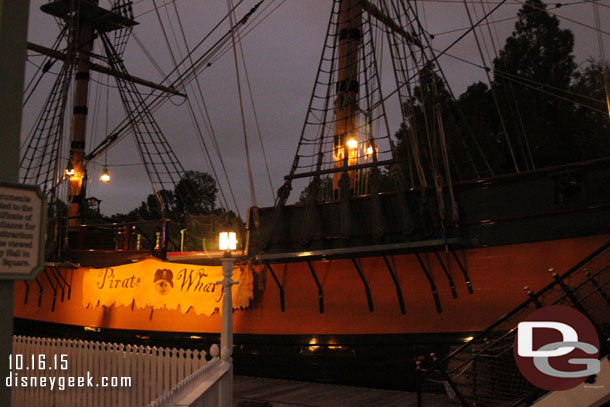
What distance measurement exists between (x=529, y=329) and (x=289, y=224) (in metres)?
4.98

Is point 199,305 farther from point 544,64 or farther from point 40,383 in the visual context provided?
point 544,64

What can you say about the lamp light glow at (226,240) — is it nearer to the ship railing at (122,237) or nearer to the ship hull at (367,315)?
the ship hull at (367,315)

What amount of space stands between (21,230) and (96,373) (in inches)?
176

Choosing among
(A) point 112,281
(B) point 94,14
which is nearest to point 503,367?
(A) point 112,281

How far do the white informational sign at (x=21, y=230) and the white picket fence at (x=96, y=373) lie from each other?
3.13 meters

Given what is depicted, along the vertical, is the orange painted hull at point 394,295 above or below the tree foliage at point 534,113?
below

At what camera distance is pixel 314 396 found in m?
8.09

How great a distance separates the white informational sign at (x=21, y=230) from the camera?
305cm

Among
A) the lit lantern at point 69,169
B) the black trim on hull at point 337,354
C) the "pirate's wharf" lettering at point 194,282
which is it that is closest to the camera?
the black trim on hull at point 337,354

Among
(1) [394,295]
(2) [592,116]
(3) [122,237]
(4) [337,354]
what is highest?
(2) [592,116]

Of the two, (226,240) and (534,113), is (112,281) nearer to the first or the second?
(226,240)

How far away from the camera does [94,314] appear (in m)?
12.3

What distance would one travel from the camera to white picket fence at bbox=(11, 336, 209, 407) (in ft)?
20.9

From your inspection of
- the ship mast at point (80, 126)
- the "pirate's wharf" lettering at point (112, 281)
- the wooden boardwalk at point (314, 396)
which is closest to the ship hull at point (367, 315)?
the wooden boardwalk at point (314, 396)
